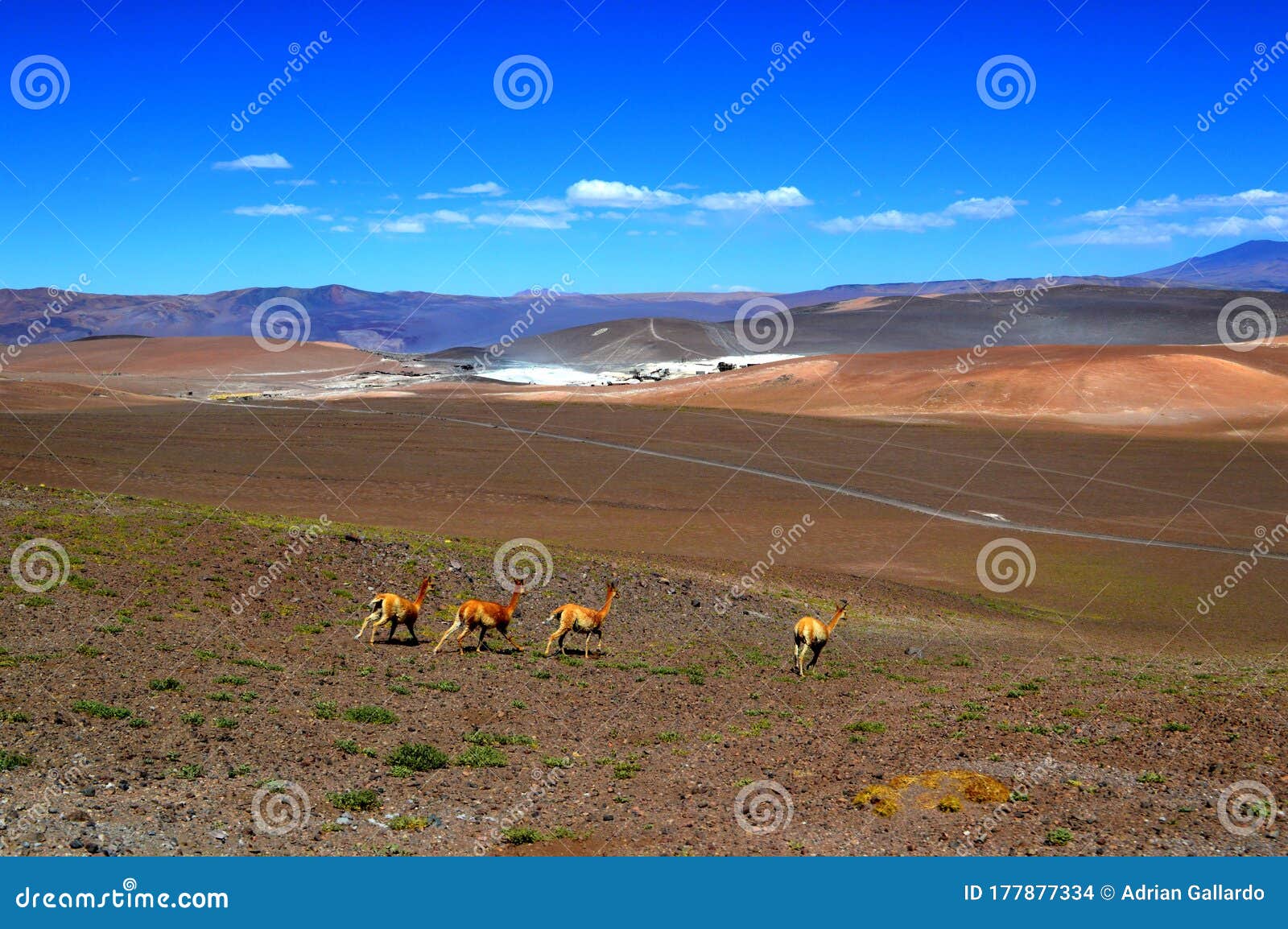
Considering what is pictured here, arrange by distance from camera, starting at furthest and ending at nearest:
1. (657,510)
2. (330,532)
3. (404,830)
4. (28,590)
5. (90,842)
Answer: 1. (657,510)
2. (330,532)
3. (28,590)
4. (404,830)
5. (90,842)

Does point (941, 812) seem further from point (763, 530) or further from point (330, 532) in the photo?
point (763, 530)

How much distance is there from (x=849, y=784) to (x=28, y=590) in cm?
1400

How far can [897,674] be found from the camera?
17984 millimetres

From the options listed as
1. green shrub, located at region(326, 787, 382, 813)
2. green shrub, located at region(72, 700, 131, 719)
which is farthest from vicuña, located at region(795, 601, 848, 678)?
green shrub, located at region(72, 700, 131, 719)

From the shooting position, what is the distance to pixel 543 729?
12914mm

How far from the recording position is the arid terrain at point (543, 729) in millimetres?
9156

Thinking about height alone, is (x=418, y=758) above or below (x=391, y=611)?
below

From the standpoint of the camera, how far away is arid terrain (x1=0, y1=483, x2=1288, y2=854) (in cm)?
916

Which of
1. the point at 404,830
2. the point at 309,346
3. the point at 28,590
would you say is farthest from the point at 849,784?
the point at 309,346

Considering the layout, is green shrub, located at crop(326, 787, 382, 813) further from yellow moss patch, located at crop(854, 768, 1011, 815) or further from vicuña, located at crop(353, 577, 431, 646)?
vicuña, located at crop(353, 577, 431, 646)

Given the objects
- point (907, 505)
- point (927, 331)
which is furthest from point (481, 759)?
point (927, 331)

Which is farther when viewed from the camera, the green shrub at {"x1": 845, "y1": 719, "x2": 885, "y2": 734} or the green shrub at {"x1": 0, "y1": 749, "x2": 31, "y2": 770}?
the green shrub at {"x1": 845, "y1": 719, "x2": 885, "y2": 734}

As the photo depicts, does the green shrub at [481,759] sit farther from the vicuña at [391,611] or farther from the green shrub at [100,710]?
the vicuña at [391,611]

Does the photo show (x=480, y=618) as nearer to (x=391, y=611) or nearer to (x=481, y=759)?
(x=391, y=611)
